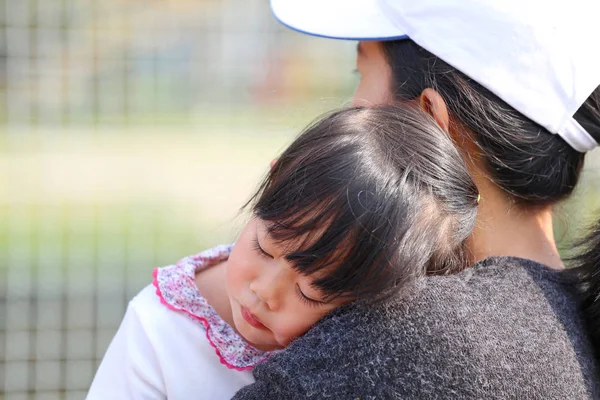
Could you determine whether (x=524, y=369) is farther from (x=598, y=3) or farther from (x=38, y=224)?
(x=38, y=224)

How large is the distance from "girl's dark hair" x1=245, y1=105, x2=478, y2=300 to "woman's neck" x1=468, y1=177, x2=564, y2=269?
0.15 meters

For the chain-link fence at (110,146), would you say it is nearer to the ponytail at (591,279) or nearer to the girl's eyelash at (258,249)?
the ponytail at (591,279)

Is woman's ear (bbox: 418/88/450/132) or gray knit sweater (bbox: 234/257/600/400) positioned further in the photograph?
woman's ear (bbox: 418/88/450/132)

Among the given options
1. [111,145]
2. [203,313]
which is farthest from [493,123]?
[111,145]

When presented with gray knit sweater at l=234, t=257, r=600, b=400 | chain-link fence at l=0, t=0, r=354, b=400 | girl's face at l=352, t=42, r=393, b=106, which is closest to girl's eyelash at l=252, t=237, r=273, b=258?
gray knit sweater at l=234, t=257, r=600, b=400

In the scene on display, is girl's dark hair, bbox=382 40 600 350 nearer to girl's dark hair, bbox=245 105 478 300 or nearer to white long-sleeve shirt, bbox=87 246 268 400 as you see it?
girl's dark hair, bbox=245 105 478 300

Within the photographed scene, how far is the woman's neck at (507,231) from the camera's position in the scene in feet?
4.26

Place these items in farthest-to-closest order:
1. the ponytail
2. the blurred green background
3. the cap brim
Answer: the blurred green background → the cap brim → the ponytail

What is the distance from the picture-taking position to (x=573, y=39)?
3.97 feet

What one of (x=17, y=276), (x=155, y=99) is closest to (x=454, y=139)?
(x=155, y=99)

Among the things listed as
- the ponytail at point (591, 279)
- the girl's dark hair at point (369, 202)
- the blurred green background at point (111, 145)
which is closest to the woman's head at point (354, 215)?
the girl's dark hair at point (369, 202)

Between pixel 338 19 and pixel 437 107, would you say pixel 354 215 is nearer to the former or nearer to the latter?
pixel 437 107

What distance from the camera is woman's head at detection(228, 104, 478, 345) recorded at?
1036 mm

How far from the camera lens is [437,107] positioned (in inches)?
50.1
